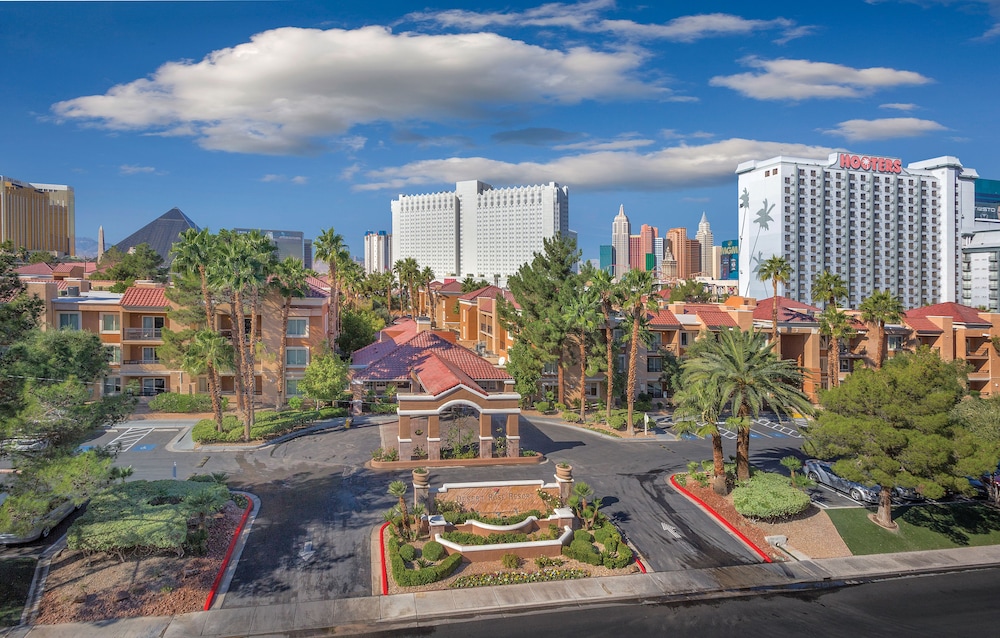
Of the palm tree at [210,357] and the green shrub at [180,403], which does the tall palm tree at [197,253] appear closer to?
the palm tree at [210,357]

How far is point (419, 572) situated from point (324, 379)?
26.4 meters

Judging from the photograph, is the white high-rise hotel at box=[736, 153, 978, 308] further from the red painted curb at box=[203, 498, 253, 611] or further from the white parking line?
the red painted curb at box=[203, 498, 253, 611]

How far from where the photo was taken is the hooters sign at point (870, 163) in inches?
6240

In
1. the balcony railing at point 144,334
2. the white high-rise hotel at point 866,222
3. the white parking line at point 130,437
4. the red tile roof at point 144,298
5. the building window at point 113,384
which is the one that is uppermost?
the white high-rise hotel at point 866,222

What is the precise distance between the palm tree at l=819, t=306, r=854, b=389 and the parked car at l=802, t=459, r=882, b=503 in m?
22.1

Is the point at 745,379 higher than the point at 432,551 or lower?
higher

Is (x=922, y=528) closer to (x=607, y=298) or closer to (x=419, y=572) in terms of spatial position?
(x=419, y=572)

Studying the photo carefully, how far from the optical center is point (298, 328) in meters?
54.6

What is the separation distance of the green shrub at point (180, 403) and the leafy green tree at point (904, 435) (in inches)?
1670

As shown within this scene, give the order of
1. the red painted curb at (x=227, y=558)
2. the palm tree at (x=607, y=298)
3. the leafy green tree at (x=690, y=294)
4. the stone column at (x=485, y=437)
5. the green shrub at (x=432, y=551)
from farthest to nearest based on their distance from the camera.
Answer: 1. the leafy green tree at (x=690, y=294)
2. the palm tree at (x=607, y=298)
3. the stone column at (x=485, y=437)
4. the green shrub at (x=432, y=551)
5. the red painted curb at (x=227, y=558)

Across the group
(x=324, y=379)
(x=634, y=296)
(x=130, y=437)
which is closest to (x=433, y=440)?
(x=324, y=379)

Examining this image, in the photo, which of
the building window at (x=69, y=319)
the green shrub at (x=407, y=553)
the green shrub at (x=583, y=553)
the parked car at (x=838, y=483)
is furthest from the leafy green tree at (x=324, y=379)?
the parked car at (x=838, y=483)

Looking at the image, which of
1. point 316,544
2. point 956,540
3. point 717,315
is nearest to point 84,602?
point 316,544

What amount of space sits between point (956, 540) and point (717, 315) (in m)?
33.7
